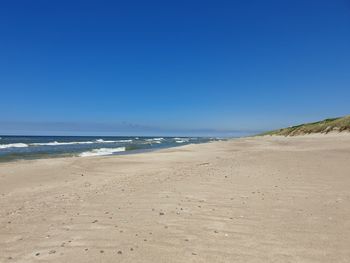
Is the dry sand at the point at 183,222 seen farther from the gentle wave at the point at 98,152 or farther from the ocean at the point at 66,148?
the gentle wave at the point at 98,152

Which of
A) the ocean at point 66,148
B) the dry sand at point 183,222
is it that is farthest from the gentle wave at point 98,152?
the dry sand at point 183,222

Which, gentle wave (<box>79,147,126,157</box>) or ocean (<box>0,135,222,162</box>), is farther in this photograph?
gentle wave (<box>79,147,126,157</box>)

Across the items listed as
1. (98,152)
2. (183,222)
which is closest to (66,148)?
(98,152)

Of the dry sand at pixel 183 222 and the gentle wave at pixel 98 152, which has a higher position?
the gentle wave at pixel 98 152

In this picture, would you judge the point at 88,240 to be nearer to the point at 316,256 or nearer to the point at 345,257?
the point at 316,256

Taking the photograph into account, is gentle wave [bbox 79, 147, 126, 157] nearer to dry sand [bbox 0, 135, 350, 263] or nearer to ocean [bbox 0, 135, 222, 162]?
ocean [bbox 0, 135, 222, 162]

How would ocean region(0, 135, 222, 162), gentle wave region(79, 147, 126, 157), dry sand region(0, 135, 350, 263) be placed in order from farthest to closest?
gentle wave region(79, 147, 126, 157)
ocean region(0, 135, 222, 162)
dry sand region(0, 135, 350, 263)

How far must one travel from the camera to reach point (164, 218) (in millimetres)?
6297

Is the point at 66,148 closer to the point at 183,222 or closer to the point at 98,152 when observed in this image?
the point at 98,152

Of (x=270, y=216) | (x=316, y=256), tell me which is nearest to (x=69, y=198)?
(x=270, y=216)

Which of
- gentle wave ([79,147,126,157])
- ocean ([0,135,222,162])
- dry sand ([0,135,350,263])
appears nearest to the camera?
dry sand ([0,135,350,263])

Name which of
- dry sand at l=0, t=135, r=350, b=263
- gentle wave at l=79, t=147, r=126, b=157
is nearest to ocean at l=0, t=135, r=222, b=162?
gentle wave at l=79, t=147, r=126, b=157

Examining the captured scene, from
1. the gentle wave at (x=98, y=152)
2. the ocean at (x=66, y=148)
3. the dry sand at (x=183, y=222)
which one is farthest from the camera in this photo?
the gentle wave at (x=98, y=152)

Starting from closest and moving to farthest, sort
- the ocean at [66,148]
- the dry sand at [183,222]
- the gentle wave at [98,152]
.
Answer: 1. the dry sand at [183,222]
2. the ocean at [66,148]
3. the gentle wave at [98,152]
